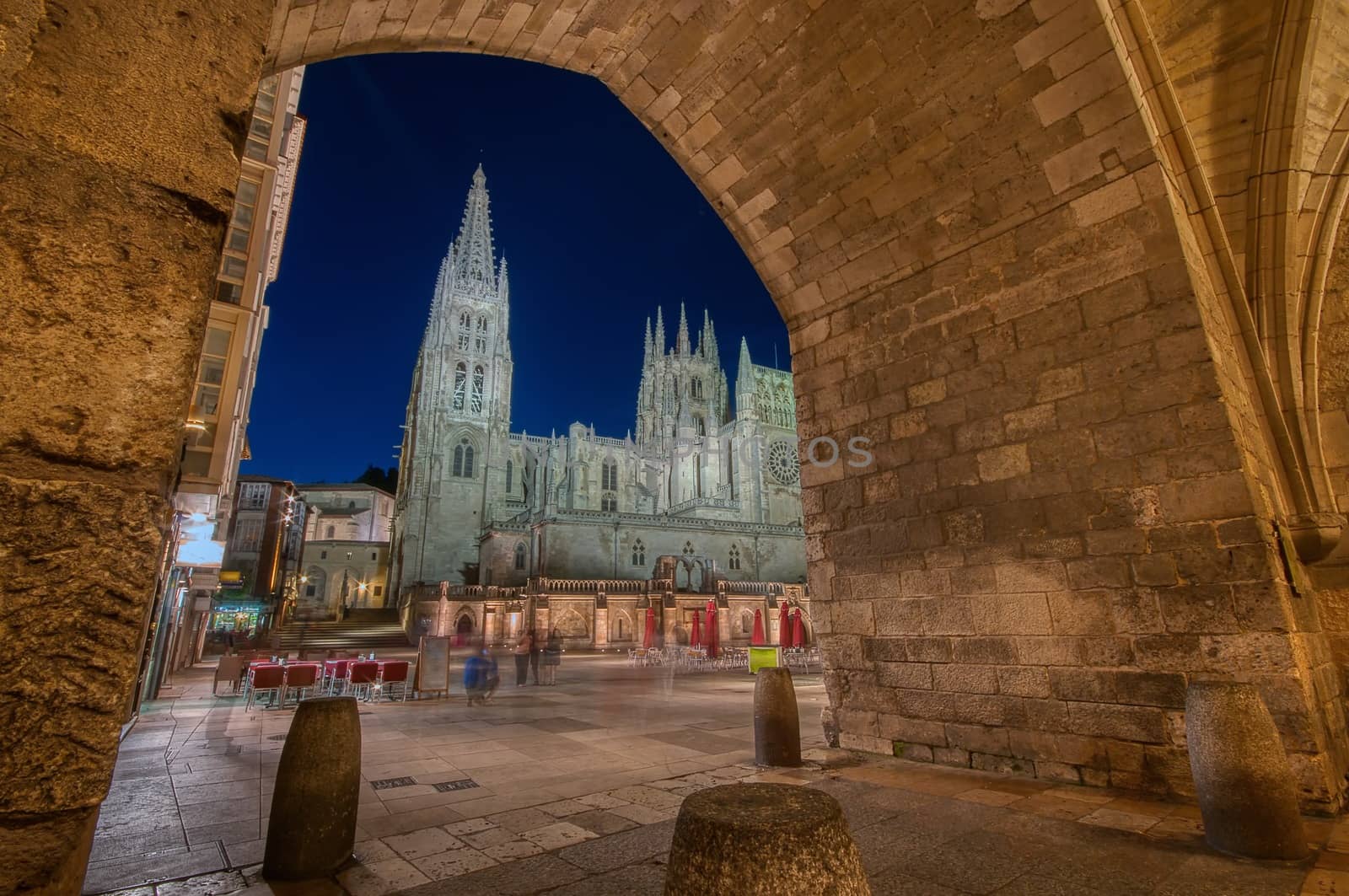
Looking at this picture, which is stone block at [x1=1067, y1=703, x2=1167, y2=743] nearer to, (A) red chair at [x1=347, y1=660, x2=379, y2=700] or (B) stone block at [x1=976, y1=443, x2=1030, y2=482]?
(B) stone block at [x1=976, y1=443, x2=1030, y2=482]

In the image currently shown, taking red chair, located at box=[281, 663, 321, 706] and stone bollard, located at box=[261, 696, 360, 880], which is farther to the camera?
red chair, located at box=[281, 663, 321, 706]

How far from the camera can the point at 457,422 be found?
4178cm

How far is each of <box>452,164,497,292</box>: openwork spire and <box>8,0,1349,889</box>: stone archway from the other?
43.6 meters

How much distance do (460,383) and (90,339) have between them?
1759 inches

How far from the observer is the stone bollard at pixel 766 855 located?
1.41 meters

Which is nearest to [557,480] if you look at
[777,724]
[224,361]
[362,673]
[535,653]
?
[535,653]

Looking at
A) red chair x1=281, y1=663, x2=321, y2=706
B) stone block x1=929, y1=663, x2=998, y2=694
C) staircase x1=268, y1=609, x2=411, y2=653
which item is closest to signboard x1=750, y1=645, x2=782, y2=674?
stone block x1=929, y1=663, x2=998, y2=694

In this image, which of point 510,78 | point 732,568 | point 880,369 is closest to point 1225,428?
point 880,369

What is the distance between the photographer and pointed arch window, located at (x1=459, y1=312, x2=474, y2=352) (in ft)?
145

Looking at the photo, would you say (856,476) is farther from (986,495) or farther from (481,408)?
(481,408)

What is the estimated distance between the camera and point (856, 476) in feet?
19.3

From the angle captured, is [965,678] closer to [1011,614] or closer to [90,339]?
[1011,614]

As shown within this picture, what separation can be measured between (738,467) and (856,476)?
42.5 metres

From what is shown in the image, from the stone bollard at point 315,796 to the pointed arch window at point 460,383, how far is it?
41649 millimetres
